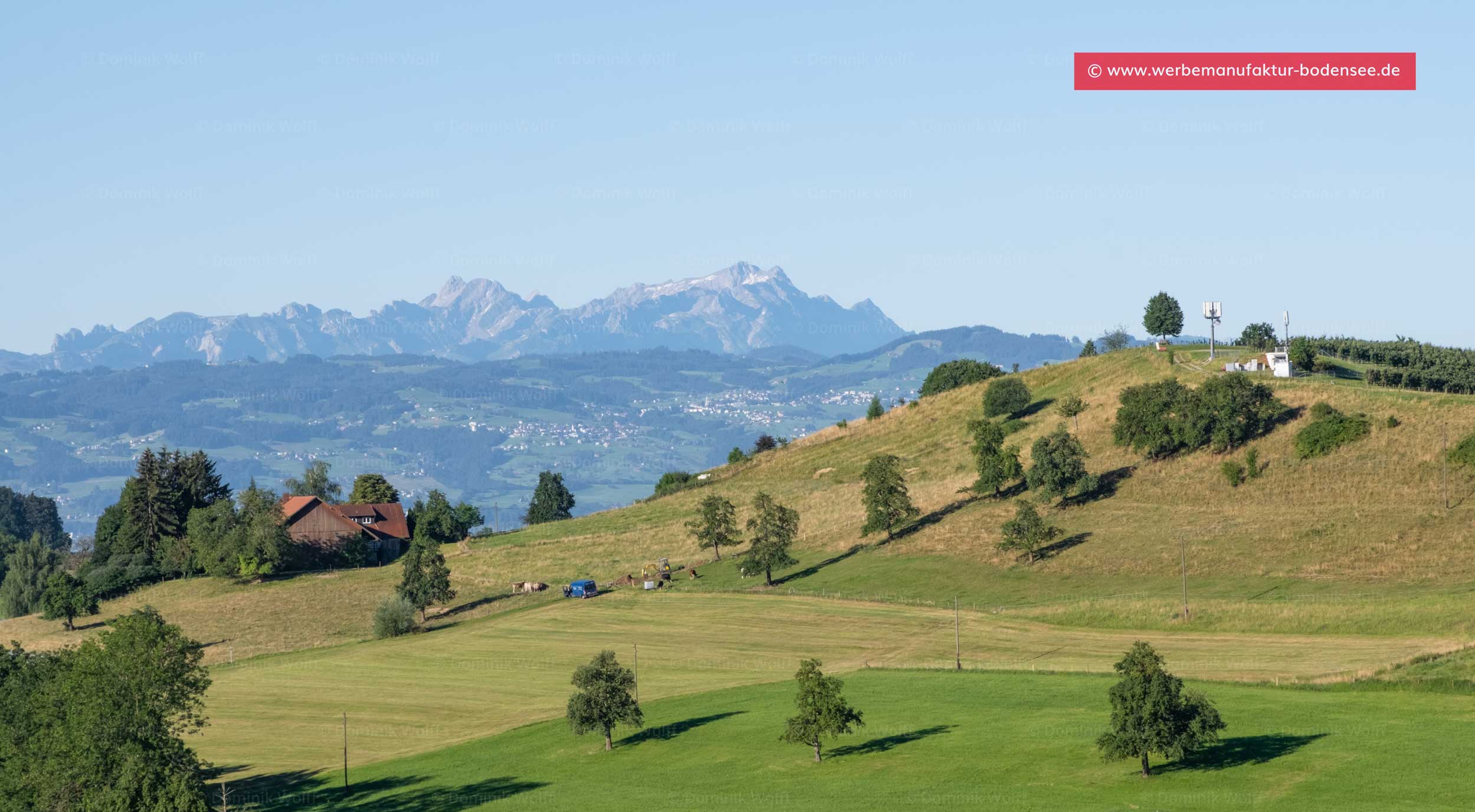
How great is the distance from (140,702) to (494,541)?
118m

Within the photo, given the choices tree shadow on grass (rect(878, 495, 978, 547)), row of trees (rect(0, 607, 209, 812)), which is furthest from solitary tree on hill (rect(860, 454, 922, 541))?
row of trees (rect(0, 607, 209, 812))

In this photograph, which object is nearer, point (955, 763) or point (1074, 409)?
point (955, 763)

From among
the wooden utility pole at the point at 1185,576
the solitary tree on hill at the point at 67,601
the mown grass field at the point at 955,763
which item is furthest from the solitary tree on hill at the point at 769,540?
the solitary tree on hill at the point at 67,601

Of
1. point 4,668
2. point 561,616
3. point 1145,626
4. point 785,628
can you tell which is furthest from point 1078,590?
point 4,668

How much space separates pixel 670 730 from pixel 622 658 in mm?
27518

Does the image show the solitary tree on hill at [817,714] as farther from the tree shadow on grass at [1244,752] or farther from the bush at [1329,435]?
the bush at [1329,435]

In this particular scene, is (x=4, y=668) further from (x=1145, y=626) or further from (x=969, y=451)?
(x=969, y=451)

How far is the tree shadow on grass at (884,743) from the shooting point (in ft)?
264

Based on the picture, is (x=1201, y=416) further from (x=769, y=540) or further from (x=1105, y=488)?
(x=769, y=540)

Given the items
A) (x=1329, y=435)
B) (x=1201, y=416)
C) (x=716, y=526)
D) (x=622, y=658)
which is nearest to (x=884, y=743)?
(x=622, y=658)

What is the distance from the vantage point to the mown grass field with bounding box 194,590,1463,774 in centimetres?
9519

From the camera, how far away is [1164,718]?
7100 cm

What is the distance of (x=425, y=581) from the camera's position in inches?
5773

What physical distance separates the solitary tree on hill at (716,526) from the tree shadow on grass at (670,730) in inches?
2792
